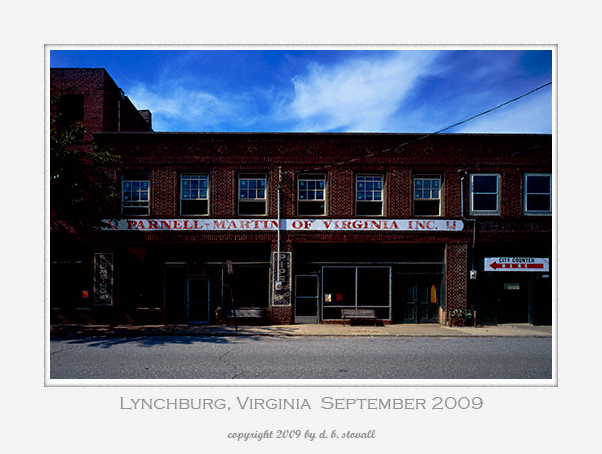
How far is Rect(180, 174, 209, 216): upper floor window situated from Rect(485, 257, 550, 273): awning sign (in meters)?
11.9

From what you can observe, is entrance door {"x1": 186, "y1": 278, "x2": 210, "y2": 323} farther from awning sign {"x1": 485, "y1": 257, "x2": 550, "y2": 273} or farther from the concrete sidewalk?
awning sign {"x1": 485, "y1": 257, "x2": 550, "y2": 273}

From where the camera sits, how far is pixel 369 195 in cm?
1261

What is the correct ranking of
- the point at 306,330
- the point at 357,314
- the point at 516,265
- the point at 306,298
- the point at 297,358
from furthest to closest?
the point at 516,265 < the point at 306,298 < the point at 357,314 < the point at 306,330 < the point at 297,358

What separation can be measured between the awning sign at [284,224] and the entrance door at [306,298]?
215 cm

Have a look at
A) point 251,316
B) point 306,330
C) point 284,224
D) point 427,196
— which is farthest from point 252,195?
point 427,196

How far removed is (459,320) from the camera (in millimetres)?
12172

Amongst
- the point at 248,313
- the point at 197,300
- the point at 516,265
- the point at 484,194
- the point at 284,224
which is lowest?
the point at 248,313

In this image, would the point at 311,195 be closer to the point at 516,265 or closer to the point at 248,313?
the point at 248,313

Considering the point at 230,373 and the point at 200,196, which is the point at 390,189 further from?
the point at 230,373

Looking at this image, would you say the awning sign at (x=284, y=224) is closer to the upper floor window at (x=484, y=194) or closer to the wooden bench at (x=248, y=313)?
the upper floor window at (x=484, y=194)

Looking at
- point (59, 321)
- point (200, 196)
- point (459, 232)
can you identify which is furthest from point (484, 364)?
point (59, 321)

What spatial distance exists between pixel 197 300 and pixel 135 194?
503 cm

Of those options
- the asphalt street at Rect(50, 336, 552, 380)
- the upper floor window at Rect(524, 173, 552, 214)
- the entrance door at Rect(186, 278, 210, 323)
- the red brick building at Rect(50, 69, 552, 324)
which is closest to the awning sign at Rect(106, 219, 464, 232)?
the red brick building at Rect(50, 69, 552, 324)

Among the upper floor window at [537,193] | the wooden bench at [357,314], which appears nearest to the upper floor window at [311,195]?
the wooden bench at [357,314]
